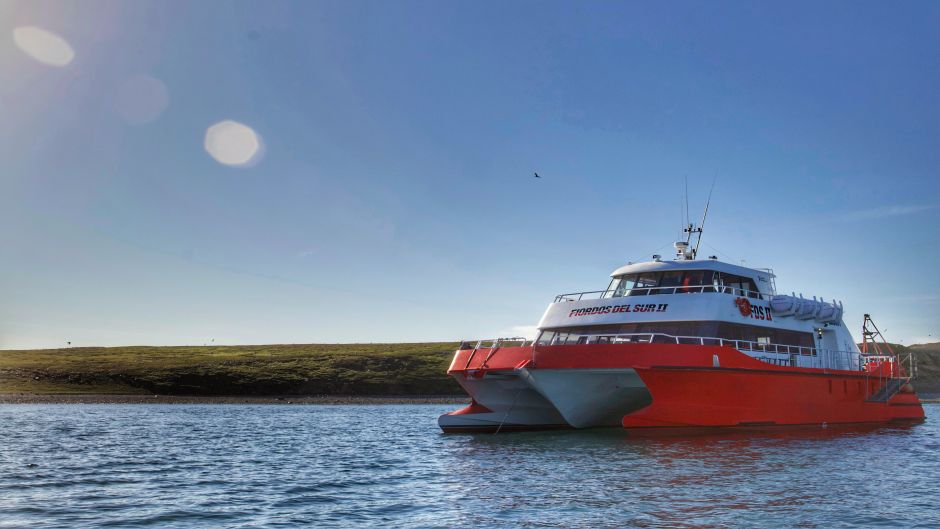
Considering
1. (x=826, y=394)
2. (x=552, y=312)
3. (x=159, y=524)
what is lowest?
(x=159, y=524)

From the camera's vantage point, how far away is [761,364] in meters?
31.1

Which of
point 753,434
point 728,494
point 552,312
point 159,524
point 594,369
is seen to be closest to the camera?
point 159,524

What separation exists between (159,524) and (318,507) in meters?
3.06

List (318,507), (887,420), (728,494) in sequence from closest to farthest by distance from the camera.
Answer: (318,507) → (728,494) → (887,420)

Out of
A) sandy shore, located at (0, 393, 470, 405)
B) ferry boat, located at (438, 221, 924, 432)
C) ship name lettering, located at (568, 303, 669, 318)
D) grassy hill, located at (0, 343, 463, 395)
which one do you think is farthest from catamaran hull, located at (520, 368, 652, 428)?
grassy hill, located at (0, 343, 463, 395)

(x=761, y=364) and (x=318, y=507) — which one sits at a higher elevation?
(x=761, y=364)

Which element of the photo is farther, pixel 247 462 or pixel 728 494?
pixel 247 462

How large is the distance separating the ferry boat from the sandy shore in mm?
40767

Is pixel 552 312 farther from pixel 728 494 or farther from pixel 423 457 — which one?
pixel 728 494

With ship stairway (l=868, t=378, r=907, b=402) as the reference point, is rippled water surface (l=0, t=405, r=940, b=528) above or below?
below

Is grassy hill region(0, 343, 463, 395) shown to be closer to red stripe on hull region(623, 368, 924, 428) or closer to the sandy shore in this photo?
the sandy shore

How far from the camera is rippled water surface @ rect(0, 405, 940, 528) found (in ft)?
49.3

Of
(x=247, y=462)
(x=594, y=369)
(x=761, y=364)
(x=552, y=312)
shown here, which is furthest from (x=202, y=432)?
(x=761, y=364)

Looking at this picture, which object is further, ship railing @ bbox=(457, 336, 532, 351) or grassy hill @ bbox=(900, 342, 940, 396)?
grassy hill @ bbox=(900, 342, 940, 396)
